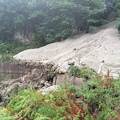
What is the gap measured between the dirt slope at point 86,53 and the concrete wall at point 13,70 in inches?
41.4

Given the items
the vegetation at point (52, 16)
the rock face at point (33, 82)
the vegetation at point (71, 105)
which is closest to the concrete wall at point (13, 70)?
the rock face at point (33, 82)

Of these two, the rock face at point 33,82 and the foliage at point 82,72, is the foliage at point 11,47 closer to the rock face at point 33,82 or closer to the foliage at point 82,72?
the rock face at point 33,82

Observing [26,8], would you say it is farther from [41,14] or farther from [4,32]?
[4,32]

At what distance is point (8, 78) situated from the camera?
9.73 m

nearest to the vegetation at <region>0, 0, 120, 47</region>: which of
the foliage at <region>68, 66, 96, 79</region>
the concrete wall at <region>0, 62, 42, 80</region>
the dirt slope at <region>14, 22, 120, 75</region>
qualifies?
the dirt slope at <region>14, 22, 120, 75</region>

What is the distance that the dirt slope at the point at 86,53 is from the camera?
746 cm

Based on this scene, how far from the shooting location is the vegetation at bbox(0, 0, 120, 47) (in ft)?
41.7

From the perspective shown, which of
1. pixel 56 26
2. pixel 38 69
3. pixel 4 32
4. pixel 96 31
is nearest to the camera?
pixel 38 69

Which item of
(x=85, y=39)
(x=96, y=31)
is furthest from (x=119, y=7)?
(x=85, y=39)

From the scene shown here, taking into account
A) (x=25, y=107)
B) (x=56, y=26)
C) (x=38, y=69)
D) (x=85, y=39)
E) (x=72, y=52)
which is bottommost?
(x=25, y=107)

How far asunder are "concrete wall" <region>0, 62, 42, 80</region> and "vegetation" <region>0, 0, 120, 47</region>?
4660 millimetres

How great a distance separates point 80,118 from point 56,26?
37.3 feet

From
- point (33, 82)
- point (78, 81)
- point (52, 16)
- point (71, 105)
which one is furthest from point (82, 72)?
point (52, 16)

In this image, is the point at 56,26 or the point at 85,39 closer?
the point at 85,39
